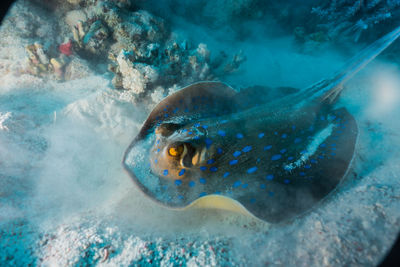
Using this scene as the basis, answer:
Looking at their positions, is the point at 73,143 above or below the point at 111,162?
above

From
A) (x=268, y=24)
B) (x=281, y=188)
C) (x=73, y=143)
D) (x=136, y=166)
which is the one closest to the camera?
(x=281, y=188)

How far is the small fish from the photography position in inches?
83.8

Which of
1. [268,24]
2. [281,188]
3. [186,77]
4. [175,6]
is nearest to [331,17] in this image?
[268,24]

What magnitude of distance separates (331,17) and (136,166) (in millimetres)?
8796

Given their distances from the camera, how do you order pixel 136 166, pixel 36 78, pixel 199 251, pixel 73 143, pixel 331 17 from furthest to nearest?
pixel 331 17
pixel 36 78
pixel 73 143
pixel 136 166
pixel 199 251

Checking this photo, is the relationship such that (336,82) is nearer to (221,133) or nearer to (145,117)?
(221,133)

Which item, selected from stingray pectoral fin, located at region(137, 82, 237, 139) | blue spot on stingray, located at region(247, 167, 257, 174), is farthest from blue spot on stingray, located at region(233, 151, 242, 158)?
stingray pectoral fin, located at region(137, 82, 237, 139)

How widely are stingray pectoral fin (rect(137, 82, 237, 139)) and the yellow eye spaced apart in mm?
826

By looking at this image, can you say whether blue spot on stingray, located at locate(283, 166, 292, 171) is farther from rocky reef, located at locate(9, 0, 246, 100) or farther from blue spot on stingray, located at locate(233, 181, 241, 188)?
rocky reef, located at locate(9, 0, 246, 100)

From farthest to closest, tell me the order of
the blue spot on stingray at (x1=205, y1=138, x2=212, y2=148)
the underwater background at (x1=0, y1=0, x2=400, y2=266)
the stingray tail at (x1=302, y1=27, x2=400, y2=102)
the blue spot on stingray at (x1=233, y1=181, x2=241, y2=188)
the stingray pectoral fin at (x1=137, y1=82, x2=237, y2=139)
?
1. the stingray tail at (x1=302, y1=27, x2=400, y2=102)
2. the stingray pectoral fin at (x1=137, y1=82, x2=237, y2=139)
3. the blue spot on stingray at (x1=205, y1=138, x2=212, y2=148)
4. the blue spot on stingray at (x1=233, y1=181, x2=241, y2=188)
5. the underwater background at (x1=0, y1=0, x2=400, y2=266)

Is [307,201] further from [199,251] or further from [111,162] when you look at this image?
[111,162]

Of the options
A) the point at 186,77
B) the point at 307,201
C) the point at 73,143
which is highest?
the point at 186,77

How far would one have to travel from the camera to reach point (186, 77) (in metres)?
4.38

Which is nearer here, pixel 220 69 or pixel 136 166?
pixel 136 166
